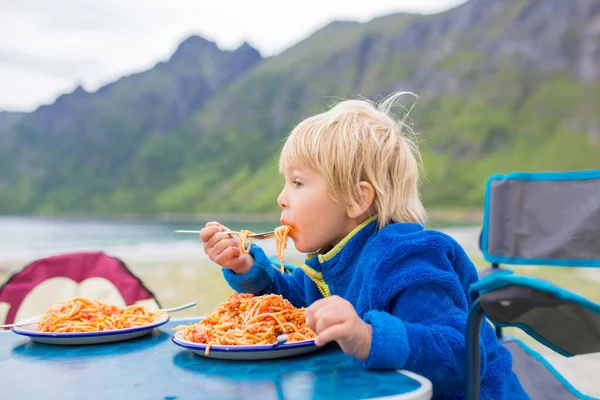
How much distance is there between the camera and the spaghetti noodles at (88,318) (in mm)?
1711

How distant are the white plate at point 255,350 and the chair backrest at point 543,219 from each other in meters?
1.83

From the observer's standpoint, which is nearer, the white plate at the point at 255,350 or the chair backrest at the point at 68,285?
the white plate at the point at 255,350

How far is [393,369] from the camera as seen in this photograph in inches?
49.1

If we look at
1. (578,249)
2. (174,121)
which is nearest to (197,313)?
(578,249)

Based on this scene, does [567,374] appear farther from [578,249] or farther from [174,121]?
[174,121]

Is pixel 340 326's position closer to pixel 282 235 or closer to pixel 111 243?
pixel 282 235

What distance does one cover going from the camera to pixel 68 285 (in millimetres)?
2559

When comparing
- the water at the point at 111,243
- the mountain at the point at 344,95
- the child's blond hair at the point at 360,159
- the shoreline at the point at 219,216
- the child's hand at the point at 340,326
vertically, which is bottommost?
the shoreline at the point at 219,216

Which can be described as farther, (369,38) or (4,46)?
(4,46)

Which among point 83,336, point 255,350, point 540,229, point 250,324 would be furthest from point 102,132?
point 255,350

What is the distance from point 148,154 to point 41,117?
86.2 ft

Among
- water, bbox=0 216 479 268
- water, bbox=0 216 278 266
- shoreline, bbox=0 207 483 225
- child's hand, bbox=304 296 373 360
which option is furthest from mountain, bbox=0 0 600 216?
child's hand, bbox=304 296 373 360

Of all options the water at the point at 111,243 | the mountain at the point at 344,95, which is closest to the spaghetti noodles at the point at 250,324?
the water at the point at 111,243

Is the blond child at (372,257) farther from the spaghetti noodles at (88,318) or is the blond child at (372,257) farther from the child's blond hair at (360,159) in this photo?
the spaghetti noodles at (88,318)
